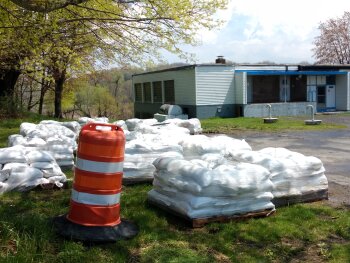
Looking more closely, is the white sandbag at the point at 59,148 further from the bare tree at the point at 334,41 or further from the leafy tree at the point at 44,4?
the bare tree at the point at 334,41

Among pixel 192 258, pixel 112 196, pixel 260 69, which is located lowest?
pixel 192 258

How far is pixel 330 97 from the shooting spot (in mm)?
34094

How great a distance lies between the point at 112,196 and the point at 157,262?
40.3 inches

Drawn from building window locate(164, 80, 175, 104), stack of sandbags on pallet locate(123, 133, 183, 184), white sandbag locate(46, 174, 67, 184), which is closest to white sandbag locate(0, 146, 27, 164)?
white sandbag locate(46, 174, 67, 184)

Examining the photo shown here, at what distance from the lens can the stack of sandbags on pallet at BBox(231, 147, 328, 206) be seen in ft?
20.7

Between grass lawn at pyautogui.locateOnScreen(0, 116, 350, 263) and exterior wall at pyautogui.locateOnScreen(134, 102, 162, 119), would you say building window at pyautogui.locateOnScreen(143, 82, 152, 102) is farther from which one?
grass lawn at pyautogui.locateOnScreen(0, 116, 350, 263)

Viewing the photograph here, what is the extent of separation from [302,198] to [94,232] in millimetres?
3211

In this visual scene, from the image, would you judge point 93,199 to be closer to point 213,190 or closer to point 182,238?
point 182,238

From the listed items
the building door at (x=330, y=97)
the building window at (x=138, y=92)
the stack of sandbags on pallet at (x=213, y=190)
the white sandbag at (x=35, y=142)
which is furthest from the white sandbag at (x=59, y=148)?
the building window at (x=138, y=92)

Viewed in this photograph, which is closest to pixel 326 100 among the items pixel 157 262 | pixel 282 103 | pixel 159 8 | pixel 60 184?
pixel 282 103

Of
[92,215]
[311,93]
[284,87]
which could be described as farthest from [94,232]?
[311,93]

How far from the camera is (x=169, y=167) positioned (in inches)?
235

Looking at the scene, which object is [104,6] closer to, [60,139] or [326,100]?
[60,139]

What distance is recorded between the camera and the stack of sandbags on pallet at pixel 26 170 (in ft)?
22.3
